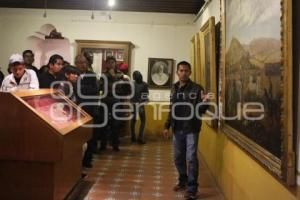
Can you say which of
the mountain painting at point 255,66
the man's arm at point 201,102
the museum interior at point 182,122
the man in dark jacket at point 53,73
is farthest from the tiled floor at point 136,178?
the man in dark jacket at point 53,73

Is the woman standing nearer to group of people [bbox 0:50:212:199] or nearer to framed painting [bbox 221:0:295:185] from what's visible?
group of people [bbox 0:50:212:199]

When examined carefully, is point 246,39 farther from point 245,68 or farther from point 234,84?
point 234,84

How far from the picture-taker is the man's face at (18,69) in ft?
13.6

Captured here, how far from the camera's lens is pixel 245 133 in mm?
3361

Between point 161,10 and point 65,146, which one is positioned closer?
point 65,146

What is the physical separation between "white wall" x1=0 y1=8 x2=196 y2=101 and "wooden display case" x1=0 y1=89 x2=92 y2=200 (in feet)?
18.8

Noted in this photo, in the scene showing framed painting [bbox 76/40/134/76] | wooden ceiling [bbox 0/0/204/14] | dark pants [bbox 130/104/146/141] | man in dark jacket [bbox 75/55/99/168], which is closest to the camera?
man in dark jacket [bbox 75/55/99/168]

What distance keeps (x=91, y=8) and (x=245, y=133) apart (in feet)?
22.2


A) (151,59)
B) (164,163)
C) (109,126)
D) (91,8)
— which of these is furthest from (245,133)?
(91,8)

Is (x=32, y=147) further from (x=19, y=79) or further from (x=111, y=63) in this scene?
(x=111, y=63)

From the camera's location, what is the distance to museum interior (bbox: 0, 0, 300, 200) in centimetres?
244

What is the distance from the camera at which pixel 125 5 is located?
8727 millimetres

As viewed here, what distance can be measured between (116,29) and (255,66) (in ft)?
21.7

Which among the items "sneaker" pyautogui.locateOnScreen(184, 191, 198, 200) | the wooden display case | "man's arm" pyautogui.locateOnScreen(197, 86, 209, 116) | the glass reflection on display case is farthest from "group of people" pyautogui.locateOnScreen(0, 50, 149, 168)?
"sneaker" pyautogui.locateOnScreen(184, 191, 198, 200)
